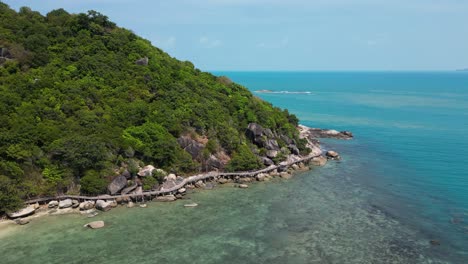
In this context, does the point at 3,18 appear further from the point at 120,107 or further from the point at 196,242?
the point at 196,242

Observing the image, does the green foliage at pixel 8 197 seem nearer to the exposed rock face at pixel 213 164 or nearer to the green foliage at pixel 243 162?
the exposed rock face at pixel 213 164

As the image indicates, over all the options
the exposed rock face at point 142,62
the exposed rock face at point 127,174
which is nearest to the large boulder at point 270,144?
the exposed rock face at point 127,174

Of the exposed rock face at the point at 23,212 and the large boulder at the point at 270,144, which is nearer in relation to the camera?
the exposed rock face at the point at 23,212

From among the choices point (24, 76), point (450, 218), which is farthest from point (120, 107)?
point (450, 218)

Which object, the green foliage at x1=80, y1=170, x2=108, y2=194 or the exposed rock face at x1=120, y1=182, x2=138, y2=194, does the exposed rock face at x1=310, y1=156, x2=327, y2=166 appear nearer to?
the exposed rock face at x1=120, y1=182, x2=138, y2=194

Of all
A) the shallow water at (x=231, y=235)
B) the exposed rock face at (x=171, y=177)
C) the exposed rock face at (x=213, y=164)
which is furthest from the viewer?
the exposed rock face at (x=213, y=164)

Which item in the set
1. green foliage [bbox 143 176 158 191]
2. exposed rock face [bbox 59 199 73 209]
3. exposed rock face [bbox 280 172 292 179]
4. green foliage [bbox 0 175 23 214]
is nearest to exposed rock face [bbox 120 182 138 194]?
green foliage [bbox 143 176 158 191]

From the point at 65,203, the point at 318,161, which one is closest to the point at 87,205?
the point at 65,203
